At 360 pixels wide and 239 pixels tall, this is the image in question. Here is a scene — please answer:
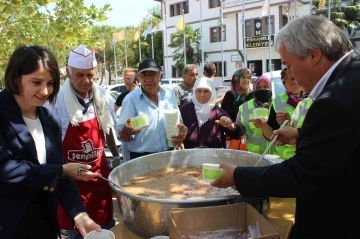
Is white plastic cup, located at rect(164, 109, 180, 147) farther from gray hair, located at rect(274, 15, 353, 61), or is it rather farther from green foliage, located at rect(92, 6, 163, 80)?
green foliage, located at rect(92, 6, 163, 80)

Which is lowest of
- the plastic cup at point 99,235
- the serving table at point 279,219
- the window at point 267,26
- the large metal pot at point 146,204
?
the serving table at point 279,219

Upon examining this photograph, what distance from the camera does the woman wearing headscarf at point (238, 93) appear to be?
15.1 ft

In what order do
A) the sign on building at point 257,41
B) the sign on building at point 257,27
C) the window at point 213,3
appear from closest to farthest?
the sign on building at point 257,41, the sign on building at point 257,27, the window at point 213,3

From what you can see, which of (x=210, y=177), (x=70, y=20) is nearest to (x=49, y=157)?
(x=210, y=177)

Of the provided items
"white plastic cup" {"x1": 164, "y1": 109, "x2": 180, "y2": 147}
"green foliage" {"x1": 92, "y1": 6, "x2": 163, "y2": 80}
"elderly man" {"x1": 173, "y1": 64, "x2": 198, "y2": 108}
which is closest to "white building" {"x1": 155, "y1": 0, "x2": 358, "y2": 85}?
Result: "green foliage" {"x1": 92, "y1": 6, "x2": 163, "y2": 80}

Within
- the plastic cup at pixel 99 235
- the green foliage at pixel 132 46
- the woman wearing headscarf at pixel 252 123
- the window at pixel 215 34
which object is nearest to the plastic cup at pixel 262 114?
the woman wearing headscarf at pixel 252 123

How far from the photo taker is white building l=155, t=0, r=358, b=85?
24328mm

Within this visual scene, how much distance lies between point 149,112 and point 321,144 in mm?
1806

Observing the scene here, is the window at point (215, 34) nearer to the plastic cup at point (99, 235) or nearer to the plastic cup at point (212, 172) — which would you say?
the plastic cup at point (212, 172)

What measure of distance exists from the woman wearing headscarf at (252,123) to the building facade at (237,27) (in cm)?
2044

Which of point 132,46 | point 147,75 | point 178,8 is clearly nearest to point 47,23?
point 147,75

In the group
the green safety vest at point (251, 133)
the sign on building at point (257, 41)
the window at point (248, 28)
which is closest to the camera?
the green safety vest at point (251, 133)

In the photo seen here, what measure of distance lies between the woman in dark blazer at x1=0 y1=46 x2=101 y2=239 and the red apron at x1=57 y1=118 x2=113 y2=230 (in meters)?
0.62

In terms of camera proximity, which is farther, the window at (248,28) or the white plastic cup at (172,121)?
the window at (248,28)
